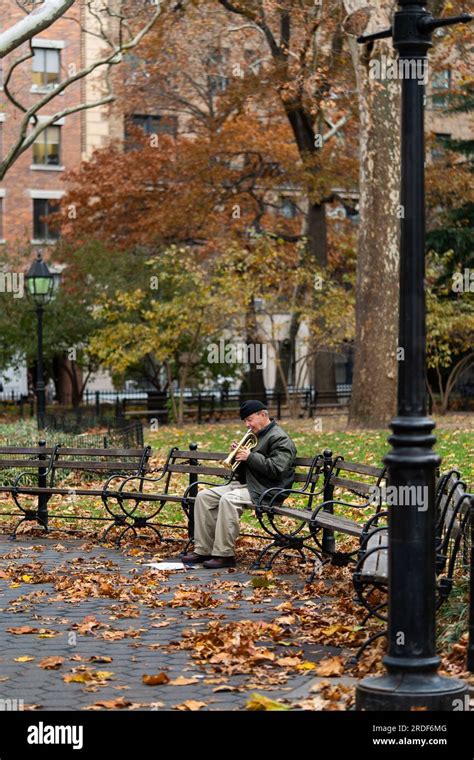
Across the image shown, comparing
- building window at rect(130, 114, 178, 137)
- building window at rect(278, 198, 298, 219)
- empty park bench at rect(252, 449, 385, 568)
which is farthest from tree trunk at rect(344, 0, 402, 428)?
building window at rect(130, 114, 178, 137)

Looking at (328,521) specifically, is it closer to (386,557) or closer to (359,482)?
(359,482)

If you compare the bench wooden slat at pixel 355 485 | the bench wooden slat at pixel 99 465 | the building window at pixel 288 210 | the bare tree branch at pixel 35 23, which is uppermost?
the building window at pixel 288 210

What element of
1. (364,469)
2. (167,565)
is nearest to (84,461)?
(167,565)

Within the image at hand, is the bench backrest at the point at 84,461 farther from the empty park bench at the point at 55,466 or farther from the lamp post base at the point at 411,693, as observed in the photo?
→ the lamp post base at the point at 411,693

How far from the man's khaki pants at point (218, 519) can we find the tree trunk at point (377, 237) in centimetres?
1364

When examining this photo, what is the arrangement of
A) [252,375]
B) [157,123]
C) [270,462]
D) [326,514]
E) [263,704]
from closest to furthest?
[263,704], [326,514], [270,462], [252,375], [157,123]

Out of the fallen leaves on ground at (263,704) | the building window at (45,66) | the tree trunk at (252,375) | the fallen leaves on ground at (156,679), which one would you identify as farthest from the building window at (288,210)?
the fallen leaves on ground at (263,704)

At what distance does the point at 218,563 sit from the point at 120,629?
8.49 feet

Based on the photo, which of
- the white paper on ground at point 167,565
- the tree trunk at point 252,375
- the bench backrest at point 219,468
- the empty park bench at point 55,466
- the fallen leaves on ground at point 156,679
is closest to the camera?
the fallen leaves on ground at point 156,679

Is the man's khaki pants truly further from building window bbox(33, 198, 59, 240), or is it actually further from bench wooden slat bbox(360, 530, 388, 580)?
building window bbox(33, 198, 59, 240)

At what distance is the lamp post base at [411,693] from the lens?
5.83m

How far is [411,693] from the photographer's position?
5.84 meters

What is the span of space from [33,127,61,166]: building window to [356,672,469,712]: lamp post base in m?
48.2

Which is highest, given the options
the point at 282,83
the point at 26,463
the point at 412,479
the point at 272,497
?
the point at 282,83
